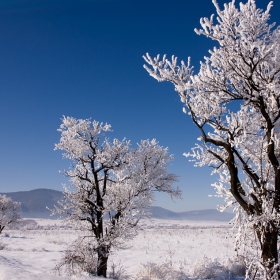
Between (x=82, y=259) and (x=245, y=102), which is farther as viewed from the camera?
(x=82, y=259)

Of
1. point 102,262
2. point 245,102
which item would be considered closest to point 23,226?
point 102,262

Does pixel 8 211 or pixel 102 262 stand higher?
pixel 8 211

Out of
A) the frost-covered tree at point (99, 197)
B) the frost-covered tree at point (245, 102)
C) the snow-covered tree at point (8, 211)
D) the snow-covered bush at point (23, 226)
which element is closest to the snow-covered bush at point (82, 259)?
the frost-covered tree at point (99, 197)

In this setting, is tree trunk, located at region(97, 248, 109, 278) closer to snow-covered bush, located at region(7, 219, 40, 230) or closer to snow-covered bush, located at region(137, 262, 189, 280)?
snow-covered bush, located at region(137, 262, 189, 280)

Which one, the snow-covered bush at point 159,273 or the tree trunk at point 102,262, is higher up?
the tree trunk at point 102,262

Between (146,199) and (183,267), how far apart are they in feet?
13.9

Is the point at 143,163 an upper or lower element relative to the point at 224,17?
lower

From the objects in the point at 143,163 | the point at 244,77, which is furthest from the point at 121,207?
the point at 244,77

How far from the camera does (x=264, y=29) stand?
6172 millimetres

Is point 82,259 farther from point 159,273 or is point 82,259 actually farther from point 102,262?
point 159,273

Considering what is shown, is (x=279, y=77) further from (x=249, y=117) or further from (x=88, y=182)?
(x=88, y=182)

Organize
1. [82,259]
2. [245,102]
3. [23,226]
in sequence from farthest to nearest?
[23,226], [82,259], [245,102]

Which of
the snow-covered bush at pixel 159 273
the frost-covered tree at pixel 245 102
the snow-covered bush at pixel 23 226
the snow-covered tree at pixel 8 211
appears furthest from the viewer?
the snow-covered bush at pixel 23 226

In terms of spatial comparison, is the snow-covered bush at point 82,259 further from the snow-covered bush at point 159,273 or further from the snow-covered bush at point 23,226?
the snow-covered bush at point 23,226
